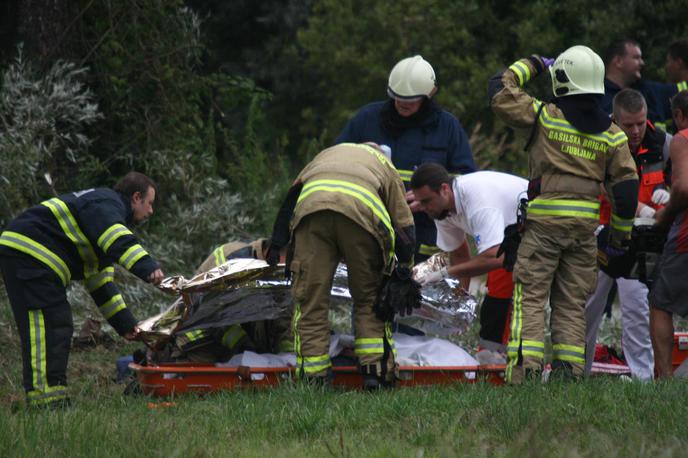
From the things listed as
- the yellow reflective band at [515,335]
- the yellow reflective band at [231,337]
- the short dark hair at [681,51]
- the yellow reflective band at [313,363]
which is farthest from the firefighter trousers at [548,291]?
the short dark hair at [681,51]

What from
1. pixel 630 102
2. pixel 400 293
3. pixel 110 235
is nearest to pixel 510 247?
pixel 400 293

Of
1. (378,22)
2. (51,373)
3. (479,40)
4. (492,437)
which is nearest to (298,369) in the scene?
(51,373)

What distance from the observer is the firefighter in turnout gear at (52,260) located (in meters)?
6.43

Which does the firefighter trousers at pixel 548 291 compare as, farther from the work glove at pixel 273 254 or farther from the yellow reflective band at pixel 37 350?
the yellow reflective band at pixel 37 350

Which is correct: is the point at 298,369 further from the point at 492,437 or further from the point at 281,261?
the point at 492,437

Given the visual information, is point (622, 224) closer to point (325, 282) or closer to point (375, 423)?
point (325, 282)

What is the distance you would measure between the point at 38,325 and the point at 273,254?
1.47 meters

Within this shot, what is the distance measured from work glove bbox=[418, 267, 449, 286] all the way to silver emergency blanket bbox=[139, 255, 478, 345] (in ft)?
0.17

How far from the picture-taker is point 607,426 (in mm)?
5008

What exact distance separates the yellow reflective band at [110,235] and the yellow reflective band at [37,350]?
571 millimetres

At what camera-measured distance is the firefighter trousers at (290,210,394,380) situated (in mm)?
6648

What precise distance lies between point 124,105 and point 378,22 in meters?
5.89

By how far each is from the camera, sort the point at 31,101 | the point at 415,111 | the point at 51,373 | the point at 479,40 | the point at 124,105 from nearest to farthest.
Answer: the point at 51,373, the point at 415,111, the point at 31,101, the point at 124,105, the point at 479,40

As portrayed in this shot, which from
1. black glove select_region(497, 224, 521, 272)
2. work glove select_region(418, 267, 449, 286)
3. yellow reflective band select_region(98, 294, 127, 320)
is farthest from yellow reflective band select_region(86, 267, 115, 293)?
black glove select_region(497, 224, 521, 272)
